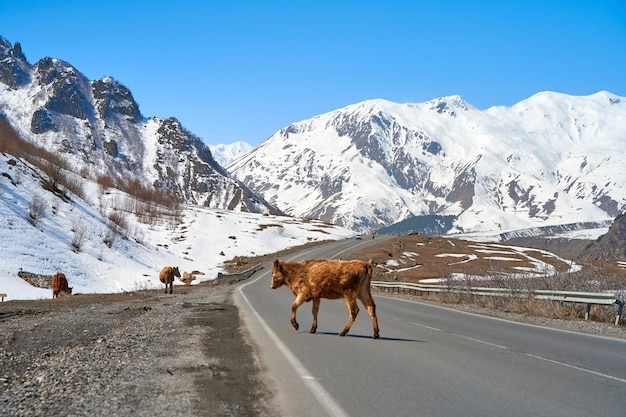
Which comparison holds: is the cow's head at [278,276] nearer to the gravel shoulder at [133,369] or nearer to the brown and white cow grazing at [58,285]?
the gravel shoulder at [133,369]

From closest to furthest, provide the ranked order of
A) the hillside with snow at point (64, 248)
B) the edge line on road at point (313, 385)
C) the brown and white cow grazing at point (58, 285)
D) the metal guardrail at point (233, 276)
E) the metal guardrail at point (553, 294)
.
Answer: the edge line on road at point (313, 385), the metal guardrail at point (553, 294), the brown and white cow grazing at point (58, 285), the hillside with snow at point (64, 248), the metal guardrail at point (233, 276)

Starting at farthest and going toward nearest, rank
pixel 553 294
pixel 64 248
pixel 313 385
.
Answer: pixel 64 248 < pixel 553 294 < pixel 313 385

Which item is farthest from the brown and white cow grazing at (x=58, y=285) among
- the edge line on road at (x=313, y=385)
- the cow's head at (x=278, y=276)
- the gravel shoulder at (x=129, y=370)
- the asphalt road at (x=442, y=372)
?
the edge line on road at (x=313, y=385)

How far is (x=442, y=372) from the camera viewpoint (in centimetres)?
796

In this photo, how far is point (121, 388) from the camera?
677 cm

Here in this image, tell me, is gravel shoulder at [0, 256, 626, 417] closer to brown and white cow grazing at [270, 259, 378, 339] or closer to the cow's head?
the cow's head

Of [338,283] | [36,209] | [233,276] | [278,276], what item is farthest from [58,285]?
[233,276]

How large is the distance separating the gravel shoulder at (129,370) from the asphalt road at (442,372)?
59cm

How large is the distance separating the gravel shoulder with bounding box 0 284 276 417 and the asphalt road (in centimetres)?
59

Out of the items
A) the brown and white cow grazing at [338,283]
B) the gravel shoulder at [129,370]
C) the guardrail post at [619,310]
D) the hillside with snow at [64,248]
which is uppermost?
the hillside with snow at [64,248]

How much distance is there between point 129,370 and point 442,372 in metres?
4.53

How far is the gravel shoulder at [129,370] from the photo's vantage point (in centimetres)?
595

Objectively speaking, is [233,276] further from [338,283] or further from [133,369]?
[133,369]

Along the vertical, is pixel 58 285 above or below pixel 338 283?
above
